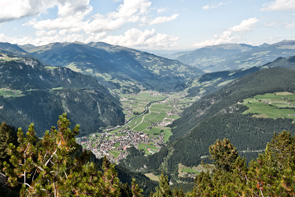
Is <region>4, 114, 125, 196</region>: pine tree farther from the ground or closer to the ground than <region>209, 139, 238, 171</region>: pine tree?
farther from the ground

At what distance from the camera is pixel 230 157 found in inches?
2724

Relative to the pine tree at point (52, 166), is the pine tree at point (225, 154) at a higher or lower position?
lower

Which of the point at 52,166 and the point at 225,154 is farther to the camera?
Answer: the point at 225,154

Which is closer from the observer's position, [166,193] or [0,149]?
[0,149]

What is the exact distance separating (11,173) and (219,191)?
37913mm

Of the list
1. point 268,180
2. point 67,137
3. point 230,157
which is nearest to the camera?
point 67,137

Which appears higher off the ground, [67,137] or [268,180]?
[67,137]

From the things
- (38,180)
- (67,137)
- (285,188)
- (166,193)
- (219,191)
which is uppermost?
(67,137)

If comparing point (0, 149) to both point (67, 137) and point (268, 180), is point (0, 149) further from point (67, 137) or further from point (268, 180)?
point (268, 180)

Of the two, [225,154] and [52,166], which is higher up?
[52,166]

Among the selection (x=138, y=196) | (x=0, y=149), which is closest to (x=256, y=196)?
(x=138, y=196)

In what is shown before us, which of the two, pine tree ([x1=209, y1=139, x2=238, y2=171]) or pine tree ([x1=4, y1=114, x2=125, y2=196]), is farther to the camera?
pine tree ([x1=209, y1=139, x2=238, y2=171])

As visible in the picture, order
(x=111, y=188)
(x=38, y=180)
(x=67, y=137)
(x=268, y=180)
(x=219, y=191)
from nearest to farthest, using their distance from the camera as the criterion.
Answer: (x=38, y=180) → (x=67, y=137) → (x=111, y=188) → (x=268, y=180) → (x=219, y=191)

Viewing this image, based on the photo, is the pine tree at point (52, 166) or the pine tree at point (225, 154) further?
the pine tree at point (225, 154)
